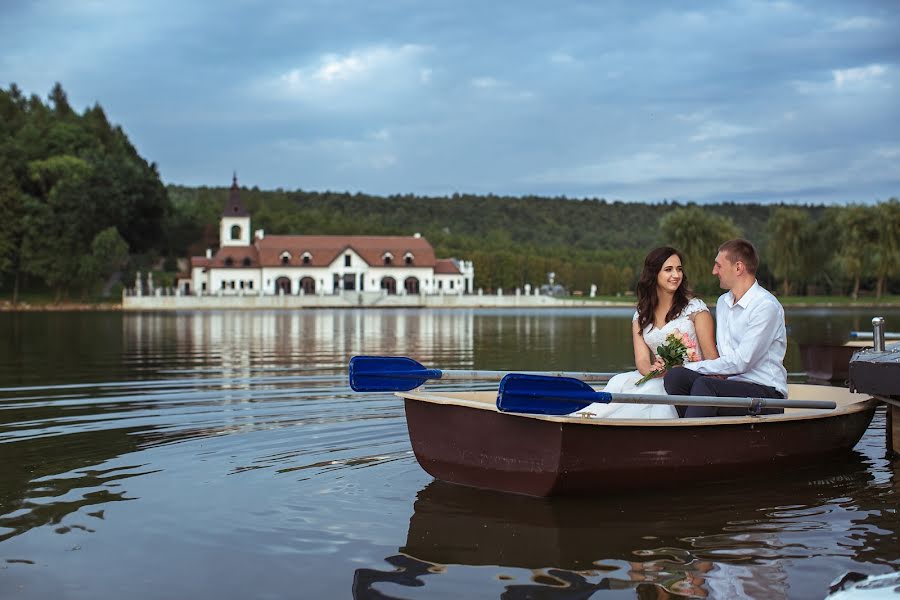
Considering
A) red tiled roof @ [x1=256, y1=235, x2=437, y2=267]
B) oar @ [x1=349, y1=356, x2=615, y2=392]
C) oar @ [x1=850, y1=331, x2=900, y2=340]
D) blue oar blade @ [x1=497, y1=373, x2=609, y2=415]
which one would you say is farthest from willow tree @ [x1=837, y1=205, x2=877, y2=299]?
blue oar blade @ [x1=497, y1=373, x2=609, y2=415]

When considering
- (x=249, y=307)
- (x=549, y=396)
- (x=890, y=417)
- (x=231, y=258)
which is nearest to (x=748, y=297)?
(x=549, y=396)

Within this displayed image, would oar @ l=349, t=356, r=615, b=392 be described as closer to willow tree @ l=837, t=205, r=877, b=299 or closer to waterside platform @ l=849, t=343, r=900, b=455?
waterside platform @ l=849, t=343, r=900, b=455

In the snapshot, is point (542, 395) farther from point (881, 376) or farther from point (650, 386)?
point (881, 376)

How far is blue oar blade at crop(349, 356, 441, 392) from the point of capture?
6.99 meters

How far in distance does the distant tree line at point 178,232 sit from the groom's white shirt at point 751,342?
166ft

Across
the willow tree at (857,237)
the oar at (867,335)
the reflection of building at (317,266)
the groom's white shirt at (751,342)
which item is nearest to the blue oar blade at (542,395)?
the groom's white shirt at (751,342)

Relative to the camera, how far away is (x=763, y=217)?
141375mm

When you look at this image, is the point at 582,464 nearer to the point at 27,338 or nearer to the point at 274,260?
the point at 27,338

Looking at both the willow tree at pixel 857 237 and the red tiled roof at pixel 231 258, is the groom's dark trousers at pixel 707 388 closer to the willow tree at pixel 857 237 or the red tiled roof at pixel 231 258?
the willow tree at pixel 857 237

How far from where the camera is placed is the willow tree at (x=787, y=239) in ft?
202

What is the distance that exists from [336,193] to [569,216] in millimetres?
38235

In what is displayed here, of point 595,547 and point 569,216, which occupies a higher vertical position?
point 569,216

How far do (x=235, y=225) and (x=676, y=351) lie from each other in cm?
8416

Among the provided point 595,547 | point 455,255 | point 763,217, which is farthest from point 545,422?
point 763,217
